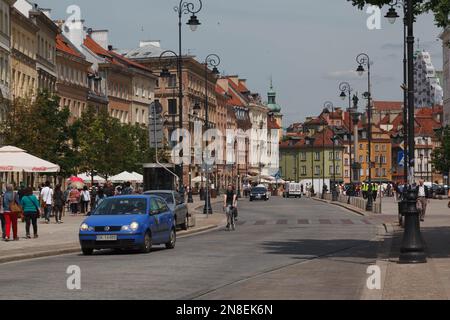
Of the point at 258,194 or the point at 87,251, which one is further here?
the point at 258,194

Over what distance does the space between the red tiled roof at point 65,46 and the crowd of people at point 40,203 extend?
37.9 metres

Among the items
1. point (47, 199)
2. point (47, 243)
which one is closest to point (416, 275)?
point (47, 243)

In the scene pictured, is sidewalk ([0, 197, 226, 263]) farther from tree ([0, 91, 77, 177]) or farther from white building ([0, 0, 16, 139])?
white building ([0, 0, 16, 139])

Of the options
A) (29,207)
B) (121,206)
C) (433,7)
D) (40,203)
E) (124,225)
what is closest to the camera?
(433,7)

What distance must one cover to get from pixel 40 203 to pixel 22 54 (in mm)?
34666

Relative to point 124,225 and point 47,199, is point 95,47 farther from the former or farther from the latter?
point 124,225

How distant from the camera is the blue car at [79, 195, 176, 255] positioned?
2664 centimetres

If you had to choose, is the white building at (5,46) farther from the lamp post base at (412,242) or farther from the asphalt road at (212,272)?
the lamp post base at (412,242)

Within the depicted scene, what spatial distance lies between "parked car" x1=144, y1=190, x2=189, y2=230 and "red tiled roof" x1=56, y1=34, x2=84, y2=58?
63003mm

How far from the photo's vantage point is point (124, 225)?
87.9 ft

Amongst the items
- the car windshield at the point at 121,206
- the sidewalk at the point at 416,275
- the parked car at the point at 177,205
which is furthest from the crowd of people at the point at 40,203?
the sidewalk at the point at 416,275

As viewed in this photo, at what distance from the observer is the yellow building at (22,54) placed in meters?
A: 82.5

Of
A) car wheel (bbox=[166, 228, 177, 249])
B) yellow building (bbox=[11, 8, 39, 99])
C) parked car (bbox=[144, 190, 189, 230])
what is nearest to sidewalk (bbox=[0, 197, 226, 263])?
parked car (bbox=[144, 190, 189, 230])

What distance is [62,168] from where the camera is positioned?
61.3m
